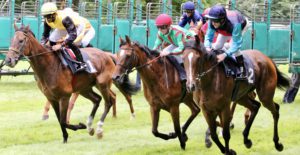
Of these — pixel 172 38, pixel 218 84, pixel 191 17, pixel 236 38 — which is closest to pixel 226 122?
pixel 218 84

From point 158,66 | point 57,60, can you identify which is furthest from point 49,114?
point 158,66

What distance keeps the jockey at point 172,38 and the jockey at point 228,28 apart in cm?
64

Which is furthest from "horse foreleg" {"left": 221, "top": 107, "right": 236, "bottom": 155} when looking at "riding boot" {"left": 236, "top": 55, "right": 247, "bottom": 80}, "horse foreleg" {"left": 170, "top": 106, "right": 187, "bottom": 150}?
"horse foreleg" {"left": 170, "top": 106, "right": 187, "bottom": 150}

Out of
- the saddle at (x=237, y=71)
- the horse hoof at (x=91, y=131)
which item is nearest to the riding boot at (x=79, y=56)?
the horse hoof at (x=91, y=131)

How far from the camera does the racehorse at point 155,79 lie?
381 inches

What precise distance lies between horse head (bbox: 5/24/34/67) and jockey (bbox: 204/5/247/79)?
281 centimetres

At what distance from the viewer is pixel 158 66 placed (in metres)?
9.91

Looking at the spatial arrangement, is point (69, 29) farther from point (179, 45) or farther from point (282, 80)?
point (282, 80)

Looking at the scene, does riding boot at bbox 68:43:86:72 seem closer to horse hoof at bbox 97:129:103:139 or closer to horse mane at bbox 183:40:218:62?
horse hoof at bbox 97:129:103:139

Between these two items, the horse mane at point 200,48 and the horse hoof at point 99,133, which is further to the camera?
the horse hoof at point 99,133

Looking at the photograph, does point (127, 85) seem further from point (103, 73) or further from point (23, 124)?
point (23, 124)

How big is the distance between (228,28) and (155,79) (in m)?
1.29

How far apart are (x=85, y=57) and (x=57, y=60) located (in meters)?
0.97

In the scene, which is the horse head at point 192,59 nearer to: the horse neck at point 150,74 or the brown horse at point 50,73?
the horse neck at point 150,74
